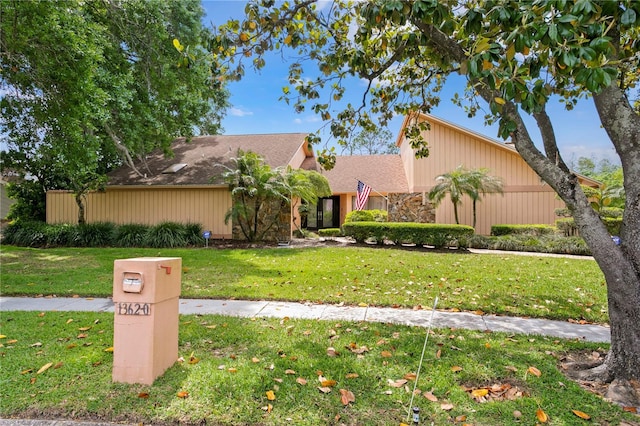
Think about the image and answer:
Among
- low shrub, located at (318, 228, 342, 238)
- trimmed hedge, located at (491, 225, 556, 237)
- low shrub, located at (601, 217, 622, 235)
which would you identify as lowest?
low shrub, located at (318, 228, 342, 238)

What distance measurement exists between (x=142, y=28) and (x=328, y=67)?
29.1 ft

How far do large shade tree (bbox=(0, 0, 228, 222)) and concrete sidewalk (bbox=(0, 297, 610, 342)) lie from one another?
3441 mm

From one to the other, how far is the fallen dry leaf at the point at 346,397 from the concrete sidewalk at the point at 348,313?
2041 mm

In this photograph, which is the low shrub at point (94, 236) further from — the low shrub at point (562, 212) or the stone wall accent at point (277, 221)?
the low shrub at point (562, 212)

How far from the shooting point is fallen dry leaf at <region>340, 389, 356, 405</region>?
2.87 metres

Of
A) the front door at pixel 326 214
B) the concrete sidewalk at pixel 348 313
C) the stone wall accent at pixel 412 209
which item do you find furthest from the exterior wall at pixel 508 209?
the concrete sidewalk at pixel 348 313

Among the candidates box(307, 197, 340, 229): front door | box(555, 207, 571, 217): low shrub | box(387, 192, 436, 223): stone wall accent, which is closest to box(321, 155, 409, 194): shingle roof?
box(307, 197, 340, 229): front door

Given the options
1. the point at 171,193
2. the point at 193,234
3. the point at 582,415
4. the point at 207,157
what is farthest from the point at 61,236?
the point at 582,415

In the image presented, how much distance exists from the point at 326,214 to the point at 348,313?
54.7ft

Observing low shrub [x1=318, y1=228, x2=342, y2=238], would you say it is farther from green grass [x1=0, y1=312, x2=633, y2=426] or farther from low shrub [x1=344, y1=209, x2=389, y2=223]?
green grass [x1=0, y1=312, x2=633, y2=426]

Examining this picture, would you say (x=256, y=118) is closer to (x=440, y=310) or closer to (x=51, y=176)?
(x=51, y=176)

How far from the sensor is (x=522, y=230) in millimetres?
14273

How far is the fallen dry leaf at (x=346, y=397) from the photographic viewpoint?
9.43ft

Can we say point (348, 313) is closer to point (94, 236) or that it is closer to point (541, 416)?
point (541, 416)
